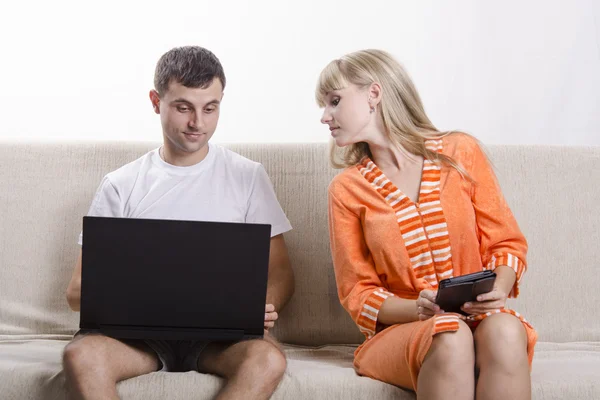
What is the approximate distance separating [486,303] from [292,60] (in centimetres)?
131

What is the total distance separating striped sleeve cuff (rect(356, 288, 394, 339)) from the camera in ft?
5.04

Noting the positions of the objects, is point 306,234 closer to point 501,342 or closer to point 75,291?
point 75,291

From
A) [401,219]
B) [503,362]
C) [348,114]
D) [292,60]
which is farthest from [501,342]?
[292,60]

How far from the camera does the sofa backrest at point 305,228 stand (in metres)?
1.92

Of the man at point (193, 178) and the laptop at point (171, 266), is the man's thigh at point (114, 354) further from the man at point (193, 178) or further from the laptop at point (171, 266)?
the man at point (193, 178)

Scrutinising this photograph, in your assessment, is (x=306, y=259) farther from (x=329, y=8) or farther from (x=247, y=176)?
(x=329, y=8)

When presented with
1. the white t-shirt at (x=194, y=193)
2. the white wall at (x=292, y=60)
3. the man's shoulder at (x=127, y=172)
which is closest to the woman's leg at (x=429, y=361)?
the white t-shirt at (x=194, y=193)

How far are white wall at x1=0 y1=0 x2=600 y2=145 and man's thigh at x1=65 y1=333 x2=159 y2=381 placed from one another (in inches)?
42.1

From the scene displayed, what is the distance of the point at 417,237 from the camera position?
158cm

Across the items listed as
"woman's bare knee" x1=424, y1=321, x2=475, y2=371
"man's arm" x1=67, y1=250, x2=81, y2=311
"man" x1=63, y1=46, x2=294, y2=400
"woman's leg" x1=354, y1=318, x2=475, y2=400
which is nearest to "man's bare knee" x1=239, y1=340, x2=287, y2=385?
"man" x1=63, y1=46, x2=294, y2=400

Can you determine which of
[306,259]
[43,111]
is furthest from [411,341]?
[43,111]

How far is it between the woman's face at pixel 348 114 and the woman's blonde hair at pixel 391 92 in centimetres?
2

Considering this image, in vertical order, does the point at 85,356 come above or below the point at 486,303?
below

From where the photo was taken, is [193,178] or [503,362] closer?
[503,362]
